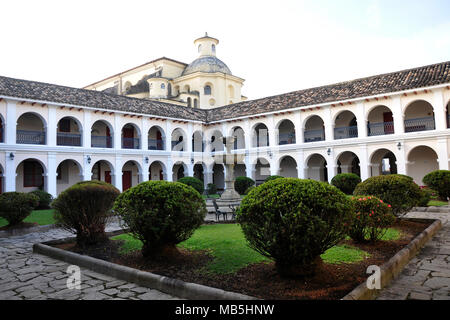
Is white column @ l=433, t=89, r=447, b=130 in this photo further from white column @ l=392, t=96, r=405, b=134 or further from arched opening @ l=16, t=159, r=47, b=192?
arched opening @ l=16, t=159, r=47, b=192

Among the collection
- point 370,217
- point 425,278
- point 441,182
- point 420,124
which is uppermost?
point 420,124

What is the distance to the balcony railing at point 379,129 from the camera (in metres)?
21.0

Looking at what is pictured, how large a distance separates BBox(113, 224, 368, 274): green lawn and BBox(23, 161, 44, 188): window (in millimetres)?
15835

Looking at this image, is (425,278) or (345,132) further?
(345,132)

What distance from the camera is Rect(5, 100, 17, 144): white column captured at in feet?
58.3

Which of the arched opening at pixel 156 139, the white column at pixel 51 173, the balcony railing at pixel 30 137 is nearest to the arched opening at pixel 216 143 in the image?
the arched opening at pixel 156 139

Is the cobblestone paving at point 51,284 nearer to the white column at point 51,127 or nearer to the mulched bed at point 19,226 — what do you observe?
the mulched bed at point 19,226

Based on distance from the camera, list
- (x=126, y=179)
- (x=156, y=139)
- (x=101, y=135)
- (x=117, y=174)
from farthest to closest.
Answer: (x=156, y=139), (x=126, y=179), (x=101, y=135), (x=117, y=174)

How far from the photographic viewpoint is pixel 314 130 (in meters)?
24.4

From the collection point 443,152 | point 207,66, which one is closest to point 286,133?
point 443,152

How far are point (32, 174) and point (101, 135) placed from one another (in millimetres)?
5264

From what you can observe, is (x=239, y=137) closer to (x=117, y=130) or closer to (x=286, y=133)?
(x=286, y=133)
